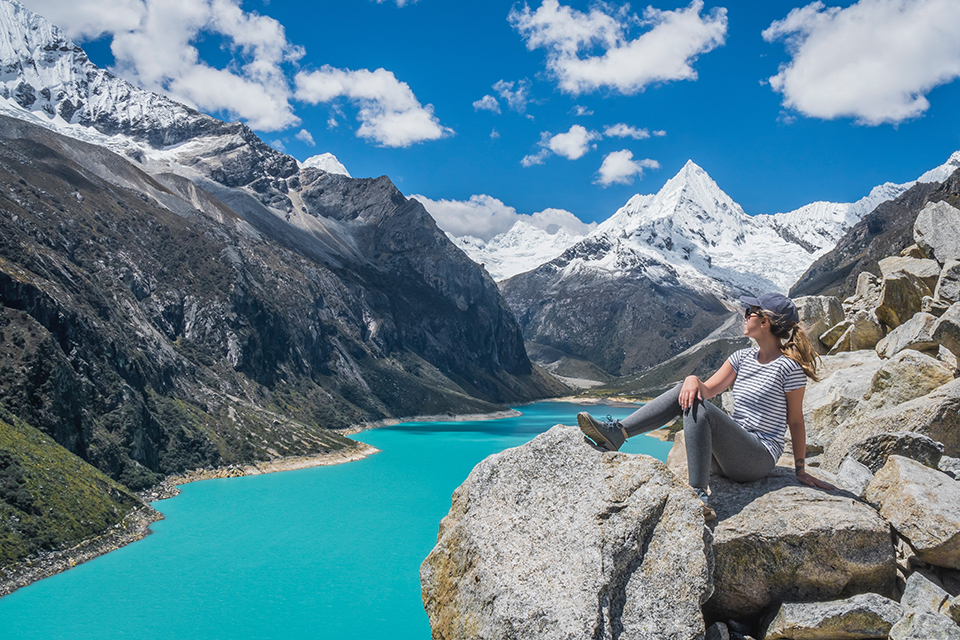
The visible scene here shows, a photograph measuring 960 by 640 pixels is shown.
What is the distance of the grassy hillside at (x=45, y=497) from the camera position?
2019 inches

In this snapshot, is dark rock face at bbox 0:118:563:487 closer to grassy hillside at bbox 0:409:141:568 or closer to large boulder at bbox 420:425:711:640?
grassy hillside at bbox 0:409:141:568

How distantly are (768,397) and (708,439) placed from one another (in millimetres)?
1272

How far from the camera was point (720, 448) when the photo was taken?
8328mm

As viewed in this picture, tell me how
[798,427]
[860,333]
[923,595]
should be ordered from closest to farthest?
[923,595]
[798,427]
[860,333]

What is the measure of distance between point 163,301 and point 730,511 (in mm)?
170727

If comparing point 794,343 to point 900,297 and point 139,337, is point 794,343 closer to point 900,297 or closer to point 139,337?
Answer: point 900,297

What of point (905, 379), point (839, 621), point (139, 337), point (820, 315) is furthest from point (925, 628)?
point (139, 337)

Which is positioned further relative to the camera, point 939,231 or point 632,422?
point 939,231

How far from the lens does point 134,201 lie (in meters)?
184

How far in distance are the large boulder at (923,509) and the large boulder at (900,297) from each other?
1460 cm

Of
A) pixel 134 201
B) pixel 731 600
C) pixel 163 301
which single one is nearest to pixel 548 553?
pixel 731 600

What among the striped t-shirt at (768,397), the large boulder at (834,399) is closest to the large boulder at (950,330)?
the large boulder at (834,399)

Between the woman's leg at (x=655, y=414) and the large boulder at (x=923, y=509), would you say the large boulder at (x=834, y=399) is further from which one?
the woman's leg at (x=655, y=414)

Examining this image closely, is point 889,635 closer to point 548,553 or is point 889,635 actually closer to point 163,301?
point 548,553
